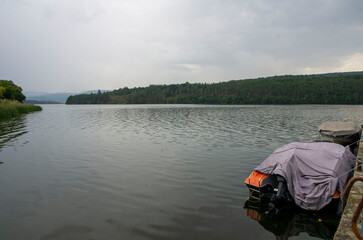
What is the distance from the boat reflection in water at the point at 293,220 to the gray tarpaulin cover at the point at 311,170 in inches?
14.6

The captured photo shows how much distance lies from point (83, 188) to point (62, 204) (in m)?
1.66

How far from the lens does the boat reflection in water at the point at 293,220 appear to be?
305 inches

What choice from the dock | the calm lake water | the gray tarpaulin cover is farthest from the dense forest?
the dock

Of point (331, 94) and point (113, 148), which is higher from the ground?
point (331, 94)

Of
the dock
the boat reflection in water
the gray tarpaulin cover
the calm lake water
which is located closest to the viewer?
the dock

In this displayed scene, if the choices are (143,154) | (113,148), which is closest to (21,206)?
(143,154)

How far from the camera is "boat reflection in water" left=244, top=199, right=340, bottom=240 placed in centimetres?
775

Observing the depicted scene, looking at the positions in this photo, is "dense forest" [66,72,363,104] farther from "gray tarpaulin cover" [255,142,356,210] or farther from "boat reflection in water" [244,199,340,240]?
"boat reflection in water" [244,199,340,240]

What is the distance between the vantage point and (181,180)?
12.1m

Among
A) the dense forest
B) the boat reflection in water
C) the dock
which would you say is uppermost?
the dense forest

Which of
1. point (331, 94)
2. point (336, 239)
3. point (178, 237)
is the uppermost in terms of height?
point (331, 94)

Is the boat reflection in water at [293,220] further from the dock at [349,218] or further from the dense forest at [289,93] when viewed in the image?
the dense forest at [289,93]

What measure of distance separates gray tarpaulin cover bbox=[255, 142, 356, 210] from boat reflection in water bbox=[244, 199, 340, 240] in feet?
1.22

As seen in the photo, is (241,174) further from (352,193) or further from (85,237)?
(85,237)
